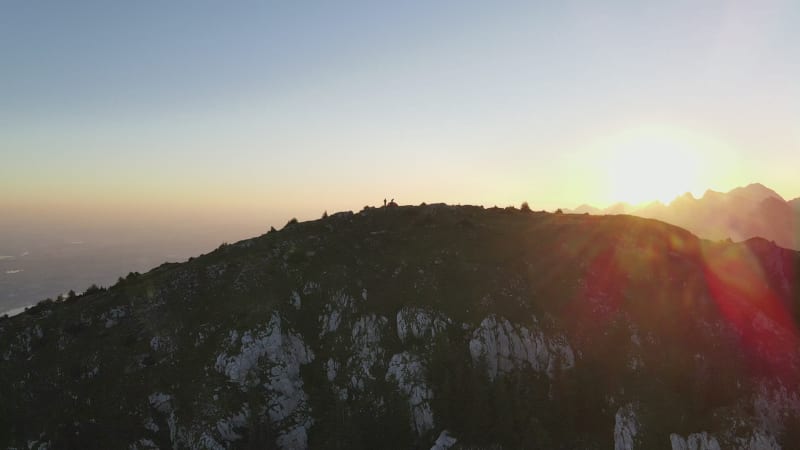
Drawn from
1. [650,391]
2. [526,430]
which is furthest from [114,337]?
[650,391]

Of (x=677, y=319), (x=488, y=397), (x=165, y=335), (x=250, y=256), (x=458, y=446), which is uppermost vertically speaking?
(x=250, y=256)

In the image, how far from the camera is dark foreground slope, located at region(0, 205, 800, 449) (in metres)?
41.2

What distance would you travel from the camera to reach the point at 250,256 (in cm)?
6406

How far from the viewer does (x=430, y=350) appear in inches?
1884

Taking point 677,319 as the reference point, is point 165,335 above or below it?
above

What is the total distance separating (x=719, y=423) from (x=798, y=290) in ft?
95.8

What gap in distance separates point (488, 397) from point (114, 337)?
45.1 m

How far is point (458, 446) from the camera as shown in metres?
40.2

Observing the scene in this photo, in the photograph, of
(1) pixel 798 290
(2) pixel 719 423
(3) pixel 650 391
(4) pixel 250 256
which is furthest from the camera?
(4) pixel 250 256

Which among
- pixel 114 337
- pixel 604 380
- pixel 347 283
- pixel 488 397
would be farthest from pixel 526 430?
pixel 114 337

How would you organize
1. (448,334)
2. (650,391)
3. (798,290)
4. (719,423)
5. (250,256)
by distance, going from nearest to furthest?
(719,423), (650,391), (448,334), (798,290), (250,256)

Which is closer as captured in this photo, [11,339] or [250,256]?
[11,339]

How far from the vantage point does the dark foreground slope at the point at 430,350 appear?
41219mm

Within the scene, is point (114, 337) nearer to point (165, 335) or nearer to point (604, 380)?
point (165, 335)
